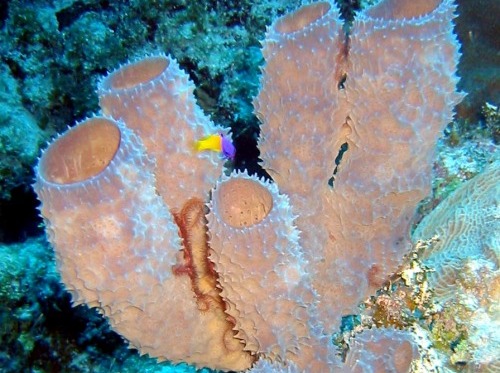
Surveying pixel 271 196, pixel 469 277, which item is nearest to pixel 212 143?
pixel 271 196

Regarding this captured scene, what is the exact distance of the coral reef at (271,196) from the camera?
1.73 meters

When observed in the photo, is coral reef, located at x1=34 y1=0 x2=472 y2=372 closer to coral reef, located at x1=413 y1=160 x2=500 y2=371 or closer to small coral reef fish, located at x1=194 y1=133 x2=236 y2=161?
small coral reef fish, located at x1=194 y1=133 x2=236 y2=161

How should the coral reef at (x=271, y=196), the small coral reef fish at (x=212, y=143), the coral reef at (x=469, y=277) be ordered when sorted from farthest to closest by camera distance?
the coral reef at (x=469, y=277), the small coral reef fish at (x=212, y=143), the coral reef at (x=271, y=196)

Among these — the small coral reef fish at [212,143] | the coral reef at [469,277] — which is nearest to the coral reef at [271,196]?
the small coral reef fish at [212,143]

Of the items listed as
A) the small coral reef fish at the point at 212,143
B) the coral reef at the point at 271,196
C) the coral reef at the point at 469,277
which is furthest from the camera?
the coral reef at the point at 469,277

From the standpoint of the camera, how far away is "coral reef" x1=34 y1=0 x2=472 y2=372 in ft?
5.68

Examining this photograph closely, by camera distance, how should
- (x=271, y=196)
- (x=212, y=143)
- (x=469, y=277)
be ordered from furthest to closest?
(x=469, y=277) < (x=212, y=143) < (x=271, y=196)

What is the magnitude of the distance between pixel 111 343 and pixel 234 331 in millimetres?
2425

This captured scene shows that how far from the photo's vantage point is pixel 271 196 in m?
1.83

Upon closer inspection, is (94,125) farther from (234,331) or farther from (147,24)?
(147,24)

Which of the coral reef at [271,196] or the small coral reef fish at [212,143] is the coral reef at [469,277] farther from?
the small coral reef fish at [212,143]

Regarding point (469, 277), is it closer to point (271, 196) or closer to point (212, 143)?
point (271, 196)

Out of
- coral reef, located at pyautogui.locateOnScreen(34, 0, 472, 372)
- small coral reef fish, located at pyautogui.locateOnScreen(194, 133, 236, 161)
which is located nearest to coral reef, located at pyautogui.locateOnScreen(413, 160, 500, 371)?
coral reef, located at pyautogui.locateOnScreen(34, 0, 472, 372)

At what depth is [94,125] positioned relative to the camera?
70.5 inches
